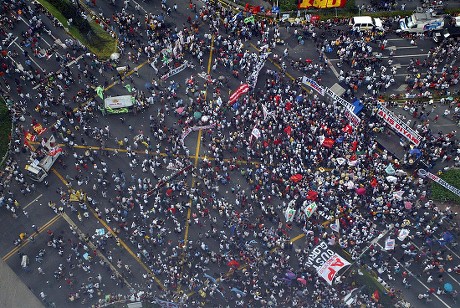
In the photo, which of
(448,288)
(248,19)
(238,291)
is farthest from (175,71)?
(448,288)

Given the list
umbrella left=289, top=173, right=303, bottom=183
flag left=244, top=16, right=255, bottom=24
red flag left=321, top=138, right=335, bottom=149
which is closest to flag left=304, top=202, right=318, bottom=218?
umbrella left=289, top=173, right=303, bottom=183

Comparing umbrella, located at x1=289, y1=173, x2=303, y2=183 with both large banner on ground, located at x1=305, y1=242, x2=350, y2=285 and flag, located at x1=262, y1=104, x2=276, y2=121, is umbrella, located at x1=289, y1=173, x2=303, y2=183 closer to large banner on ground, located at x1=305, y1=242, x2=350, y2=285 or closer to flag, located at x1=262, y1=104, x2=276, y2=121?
large banner on ground, located at x1=305, y1=242, x2=350, y2=285

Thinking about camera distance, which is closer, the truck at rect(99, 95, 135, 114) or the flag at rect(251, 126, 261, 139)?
the flag at rect(251, 126, 261, 139)

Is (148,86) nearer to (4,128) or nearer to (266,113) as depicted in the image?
(266,113)

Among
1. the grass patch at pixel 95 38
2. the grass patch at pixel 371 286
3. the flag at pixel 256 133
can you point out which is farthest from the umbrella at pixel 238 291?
the grass patch at pixel 95 38

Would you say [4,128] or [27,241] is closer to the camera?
[27,241]

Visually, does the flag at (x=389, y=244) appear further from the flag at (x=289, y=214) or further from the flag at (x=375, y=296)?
the flag at (x=289, y=214)

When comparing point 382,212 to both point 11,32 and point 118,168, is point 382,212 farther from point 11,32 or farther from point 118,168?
point 11,32
